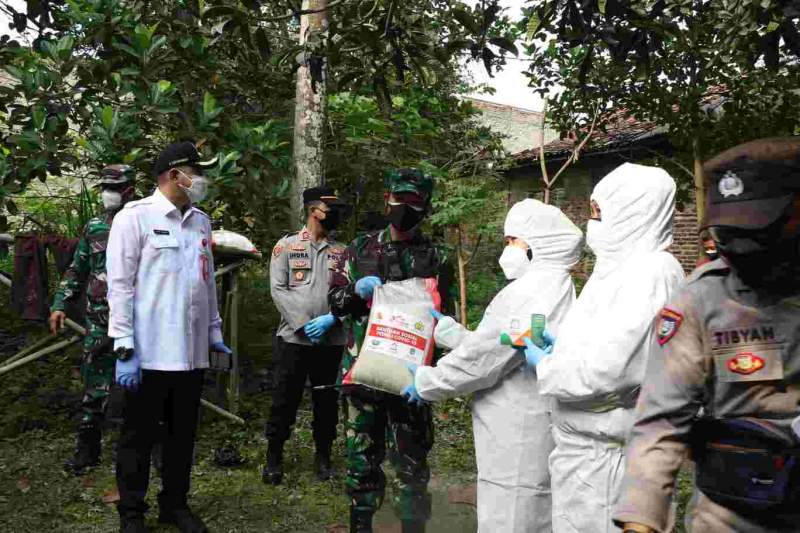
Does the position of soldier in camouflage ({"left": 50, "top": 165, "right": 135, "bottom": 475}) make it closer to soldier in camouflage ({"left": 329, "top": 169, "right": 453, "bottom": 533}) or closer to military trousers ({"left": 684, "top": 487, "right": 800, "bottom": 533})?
soldier in camouflage ({"left": 329, "top": 169, "right": 453, "bottom": 533})

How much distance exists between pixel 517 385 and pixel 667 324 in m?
1.39

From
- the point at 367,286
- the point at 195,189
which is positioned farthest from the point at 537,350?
the point at 195,189

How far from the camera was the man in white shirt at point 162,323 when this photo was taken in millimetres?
4074

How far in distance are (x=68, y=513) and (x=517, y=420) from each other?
10.6ft

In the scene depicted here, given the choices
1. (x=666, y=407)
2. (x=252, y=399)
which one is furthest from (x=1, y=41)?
(x=666, y=407)

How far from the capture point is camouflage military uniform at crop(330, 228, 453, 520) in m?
4.11

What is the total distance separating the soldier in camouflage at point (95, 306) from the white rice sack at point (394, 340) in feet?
7.58

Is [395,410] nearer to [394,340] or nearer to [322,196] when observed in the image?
[394,340]

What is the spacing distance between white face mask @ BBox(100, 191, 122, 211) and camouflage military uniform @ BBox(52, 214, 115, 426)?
0.24 ft

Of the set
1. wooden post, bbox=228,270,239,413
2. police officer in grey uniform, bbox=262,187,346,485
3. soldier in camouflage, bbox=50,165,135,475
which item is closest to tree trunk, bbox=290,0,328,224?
wooden post, bbox=228,270,239,413

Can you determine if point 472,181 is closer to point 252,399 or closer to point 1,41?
point 252,399

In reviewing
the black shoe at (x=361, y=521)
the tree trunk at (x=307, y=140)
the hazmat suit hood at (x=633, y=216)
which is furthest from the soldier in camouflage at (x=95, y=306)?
the hazmat suit hood at (x=633, y=216)

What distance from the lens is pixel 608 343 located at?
8.14ft

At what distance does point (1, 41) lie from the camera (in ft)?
19.4
